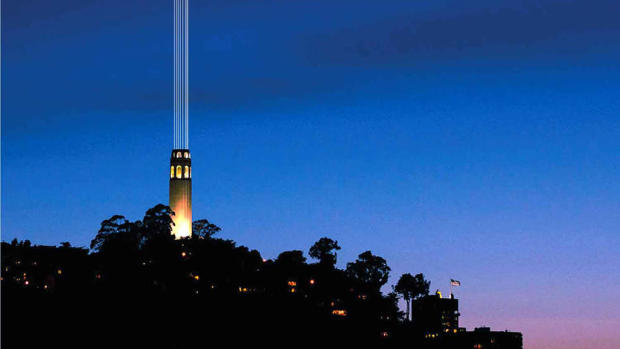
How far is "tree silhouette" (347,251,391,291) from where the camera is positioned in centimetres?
18112

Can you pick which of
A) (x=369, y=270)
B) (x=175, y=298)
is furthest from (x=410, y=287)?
(x=175, y=298)

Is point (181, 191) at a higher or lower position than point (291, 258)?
higher

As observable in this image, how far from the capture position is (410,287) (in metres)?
194

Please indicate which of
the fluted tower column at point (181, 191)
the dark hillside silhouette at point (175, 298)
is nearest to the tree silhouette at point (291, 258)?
the dark hillside silhouette at point (175, 298)

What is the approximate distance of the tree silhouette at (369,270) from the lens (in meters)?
181

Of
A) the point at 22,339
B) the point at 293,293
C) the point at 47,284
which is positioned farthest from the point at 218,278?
the point at 22,339

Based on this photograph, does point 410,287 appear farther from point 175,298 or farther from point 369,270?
point 175,298

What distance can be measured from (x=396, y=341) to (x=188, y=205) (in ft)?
162

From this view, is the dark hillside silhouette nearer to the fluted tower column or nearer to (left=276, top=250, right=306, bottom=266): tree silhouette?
(left=276, top=250, right=306, bottom=266): tree silhouette

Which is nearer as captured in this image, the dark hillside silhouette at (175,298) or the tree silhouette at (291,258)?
the dark hillside silhouette at (175,298)

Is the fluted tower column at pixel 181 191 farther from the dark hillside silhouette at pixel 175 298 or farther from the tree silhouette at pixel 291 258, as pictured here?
the tree silhouette at pixel 291 258

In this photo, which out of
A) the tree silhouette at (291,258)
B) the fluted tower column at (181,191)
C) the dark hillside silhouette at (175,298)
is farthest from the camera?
the fluted tower column at (181,191)

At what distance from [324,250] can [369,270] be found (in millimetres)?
9624

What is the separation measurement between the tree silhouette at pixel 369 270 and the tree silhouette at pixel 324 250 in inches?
147
